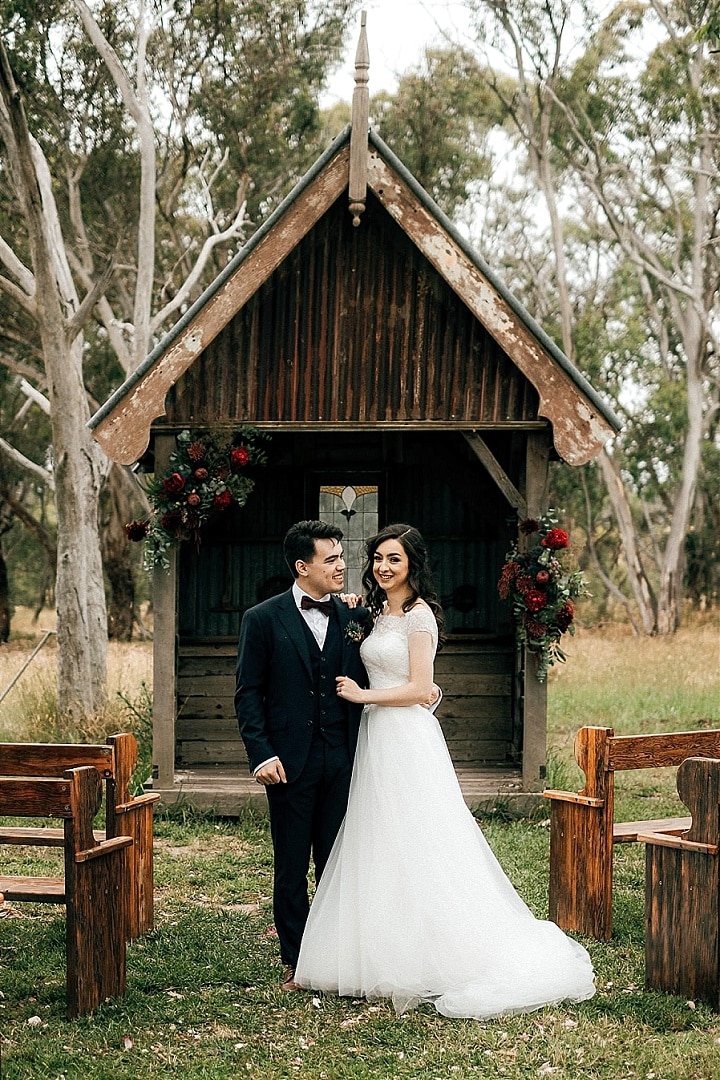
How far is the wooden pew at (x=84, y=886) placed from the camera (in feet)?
16.9

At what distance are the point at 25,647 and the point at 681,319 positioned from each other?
14881 millimetres

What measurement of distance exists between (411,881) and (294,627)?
125 cm

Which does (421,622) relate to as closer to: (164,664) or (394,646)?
(394,646)

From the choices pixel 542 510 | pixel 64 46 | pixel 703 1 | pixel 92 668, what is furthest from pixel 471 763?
pixel 703 1

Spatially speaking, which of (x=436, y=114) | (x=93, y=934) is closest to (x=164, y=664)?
(x=93, y=934)

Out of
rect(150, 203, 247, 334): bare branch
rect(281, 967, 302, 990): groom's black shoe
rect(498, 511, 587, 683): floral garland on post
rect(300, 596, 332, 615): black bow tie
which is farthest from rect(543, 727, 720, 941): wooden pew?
rect(150, 203, 247, 334): bare branch

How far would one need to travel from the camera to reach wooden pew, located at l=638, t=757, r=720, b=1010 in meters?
5.22

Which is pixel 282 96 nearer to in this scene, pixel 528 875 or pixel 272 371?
pixel 272 371

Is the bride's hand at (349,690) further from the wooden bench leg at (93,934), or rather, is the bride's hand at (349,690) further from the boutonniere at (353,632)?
the wooden bench leg at (93,934)

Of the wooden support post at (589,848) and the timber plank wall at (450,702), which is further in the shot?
the timber plank wall at (450,702)

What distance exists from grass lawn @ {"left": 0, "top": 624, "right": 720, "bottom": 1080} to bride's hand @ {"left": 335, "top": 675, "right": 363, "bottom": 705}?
130 cm

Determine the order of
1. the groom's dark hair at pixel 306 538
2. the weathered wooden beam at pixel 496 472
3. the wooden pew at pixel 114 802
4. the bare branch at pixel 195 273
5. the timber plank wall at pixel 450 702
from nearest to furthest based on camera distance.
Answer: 1. the groom's dark hair at pixel 306 538
2. the wooden pew at pixel 114 802
3. the weathered wooden beam at pixel 496 472
4. the timber plank wall at pixel 450 702
5. the bare branch at pixel 195 273

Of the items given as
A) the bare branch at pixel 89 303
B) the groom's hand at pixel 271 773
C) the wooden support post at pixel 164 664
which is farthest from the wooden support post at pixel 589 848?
the bare branch at pixel 89 303

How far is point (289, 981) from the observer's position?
5.60m
